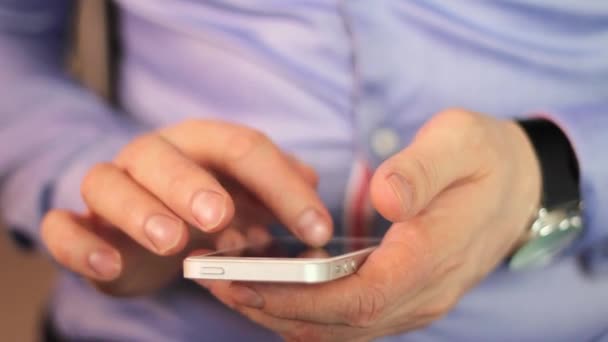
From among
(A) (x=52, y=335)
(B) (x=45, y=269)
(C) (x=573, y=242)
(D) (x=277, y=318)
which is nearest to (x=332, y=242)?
(D) (x=277, y=318)

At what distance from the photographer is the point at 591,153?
A: 0.47m

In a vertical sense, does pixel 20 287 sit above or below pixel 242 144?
below

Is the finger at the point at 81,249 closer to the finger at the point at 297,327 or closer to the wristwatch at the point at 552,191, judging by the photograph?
the finger at the point at 297,327

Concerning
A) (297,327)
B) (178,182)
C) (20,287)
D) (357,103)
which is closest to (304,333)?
(297,327)

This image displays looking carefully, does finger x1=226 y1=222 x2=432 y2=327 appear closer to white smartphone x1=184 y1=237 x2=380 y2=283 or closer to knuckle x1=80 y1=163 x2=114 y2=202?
white smartphone x1=184 y1=237 x2=380 y2=283

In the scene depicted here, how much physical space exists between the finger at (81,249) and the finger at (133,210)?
Answer: 0.7 inches

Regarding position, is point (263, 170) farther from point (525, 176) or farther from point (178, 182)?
point (525, 176)

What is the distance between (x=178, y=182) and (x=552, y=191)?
258 millimetres

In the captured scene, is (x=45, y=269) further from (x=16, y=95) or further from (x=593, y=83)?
(x=593, y=83)

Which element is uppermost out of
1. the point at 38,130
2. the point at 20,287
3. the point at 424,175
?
the point at 424,175

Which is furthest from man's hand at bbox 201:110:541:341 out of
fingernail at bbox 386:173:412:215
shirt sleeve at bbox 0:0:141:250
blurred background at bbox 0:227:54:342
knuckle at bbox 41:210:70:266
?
blurred background at bbox 0:227:54:342

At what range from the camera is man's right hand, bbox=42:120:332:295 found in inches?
14.3

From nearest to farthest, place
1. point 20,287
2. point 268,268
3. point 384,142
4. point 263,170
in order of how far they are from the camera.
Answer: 1. point 268,268
2. point 263,170
3. point 384,142
4. point 20,287

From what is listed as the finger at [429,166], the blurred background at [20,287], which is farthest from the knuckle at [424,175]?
the blurred background at [20,287]
